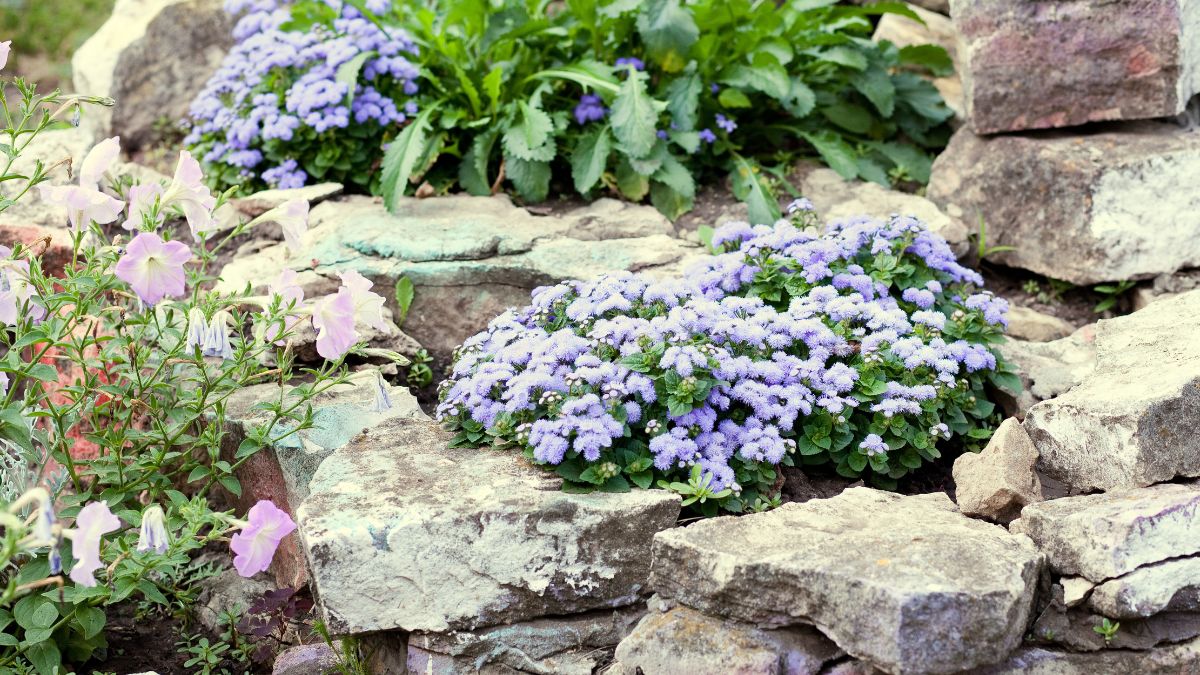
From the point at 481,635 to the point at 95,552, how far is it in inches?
41.1

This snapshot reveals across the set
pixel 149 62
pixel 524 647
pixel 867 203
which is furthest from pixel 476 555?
pixel 149 62

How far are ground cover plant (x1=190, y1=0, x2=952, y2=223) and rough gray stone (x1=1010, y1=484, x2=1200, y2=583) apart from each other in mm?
2208

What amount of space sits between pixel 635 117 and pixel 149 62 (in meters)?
2.74

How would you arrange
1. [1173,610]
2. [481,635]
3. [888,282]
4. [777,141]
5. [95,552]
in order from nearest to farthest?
[95,552]
[1173,610]
[481,635]
[888,282]
[777,141]

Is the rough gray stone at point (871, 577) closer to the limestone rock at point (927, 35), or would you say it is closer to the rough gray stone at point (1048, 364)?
the rough gray stone at point (1048, 364)

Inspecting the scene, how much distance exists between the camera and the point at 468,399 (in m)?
3.43

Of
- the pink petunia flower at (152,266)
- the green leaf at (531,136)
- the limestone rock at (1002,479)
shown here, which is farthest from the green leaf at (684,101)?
the pink petunia flower at (152,266)

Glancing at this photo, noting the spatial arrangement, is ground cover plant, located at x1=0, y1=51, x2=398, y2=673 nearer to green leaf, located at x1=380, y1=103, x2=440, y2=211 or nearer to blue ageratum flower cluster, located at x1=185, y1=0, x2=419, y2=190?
green leaf, located at x1=380, y1=103, x2=440, y2=211

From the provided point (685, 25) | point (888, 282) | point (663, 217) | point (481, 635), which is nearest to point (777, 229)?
point (888, 282)

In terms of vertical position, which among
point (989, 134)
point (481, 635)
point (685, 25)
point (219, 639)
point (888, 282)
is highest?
point (685, 25)

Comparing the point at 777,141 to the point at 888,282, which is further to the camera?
the point at 777,141

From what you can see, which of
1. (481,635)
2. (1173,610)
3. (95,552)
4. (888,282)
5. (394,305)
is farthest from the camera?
(394,305)

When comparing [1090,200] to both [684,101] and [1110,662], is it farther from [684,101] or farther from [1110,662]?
[1110,662]

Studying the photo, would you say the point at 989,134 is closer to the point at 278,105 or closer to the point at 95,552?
the point at 278,105
